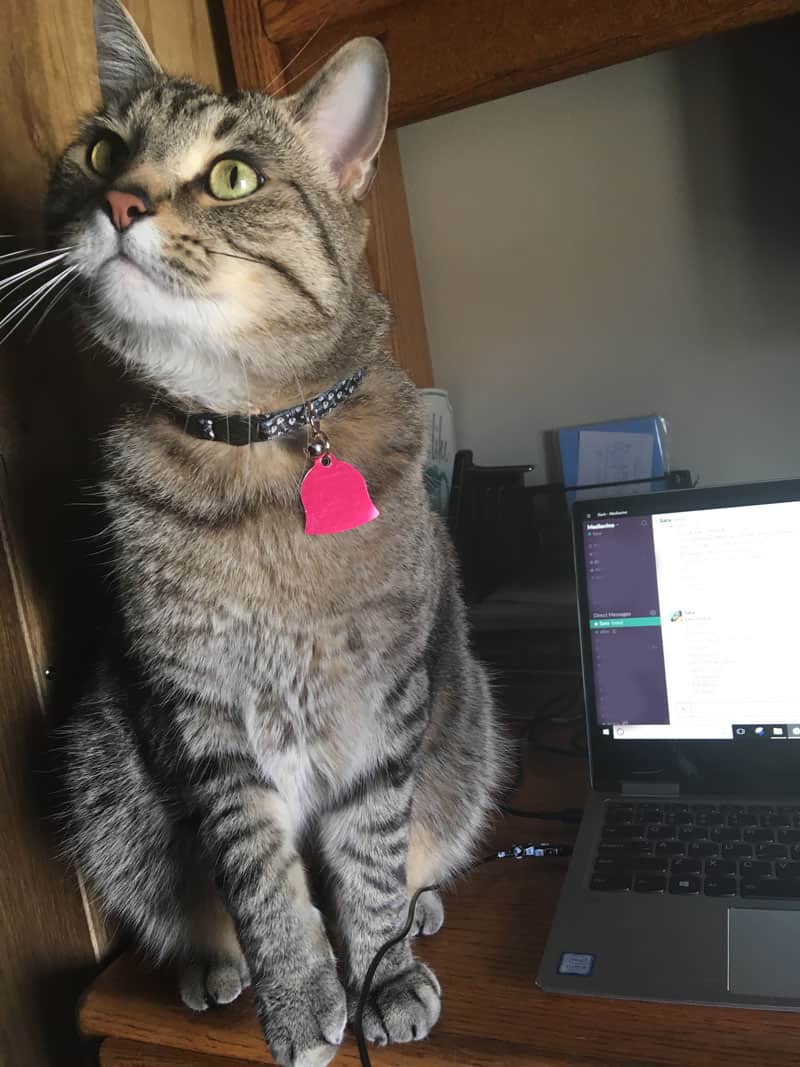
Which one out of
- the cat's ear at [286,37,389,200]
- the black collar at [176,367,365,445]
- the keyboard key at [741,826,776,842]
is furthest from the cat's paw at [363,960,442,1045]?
the cat's ear at [286,37,389,200]

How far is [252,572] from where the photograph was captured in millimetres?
725

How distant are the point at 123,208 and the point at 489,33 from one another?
1.80ft

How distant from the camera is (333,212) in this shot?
0.76 m

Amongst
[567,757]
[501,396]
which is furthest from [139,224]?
[501,396]

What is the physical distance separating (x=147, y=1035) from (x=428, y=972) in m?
0.25

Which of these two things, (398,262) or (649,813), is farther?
(398,262)

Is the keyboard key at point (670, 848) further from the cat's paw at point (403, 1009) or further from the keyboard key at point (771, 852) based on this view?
the cat's paw at point (403, 1009)

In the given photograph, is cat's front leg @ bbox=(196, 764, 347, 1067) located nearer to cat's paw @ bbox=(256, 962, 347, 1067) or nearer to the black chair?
cat's paw @ bbox=(256, 962, 347, 1067)

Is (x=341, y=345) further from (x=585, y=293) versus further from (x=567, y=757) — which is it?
(x=585, y=293)

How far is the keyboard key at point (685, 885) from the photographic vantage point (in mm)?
740

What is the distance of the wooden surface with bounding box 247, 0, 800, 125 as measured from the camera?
35.4 inches

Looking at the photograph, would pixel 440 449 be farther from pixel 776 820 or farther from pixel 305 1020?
pixel 305 1020

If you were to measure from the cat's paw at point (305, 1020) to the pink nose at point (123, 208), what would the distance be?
0.62 m

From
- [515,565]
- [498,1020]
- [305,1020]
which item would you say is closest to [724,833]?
[498,1020]
